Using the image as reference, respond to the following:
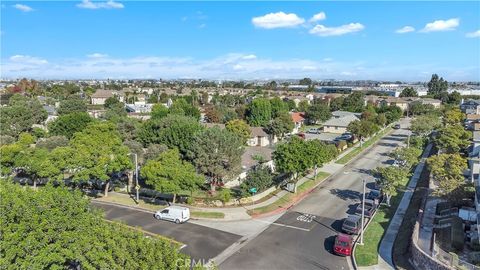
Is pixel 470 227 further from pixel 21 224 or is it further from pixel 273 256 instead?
pixel 21 224

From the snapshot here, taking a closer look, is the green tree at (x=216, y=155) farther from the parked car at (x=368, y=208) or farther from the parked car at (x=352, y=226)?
the parked car at (x=352, y=226)

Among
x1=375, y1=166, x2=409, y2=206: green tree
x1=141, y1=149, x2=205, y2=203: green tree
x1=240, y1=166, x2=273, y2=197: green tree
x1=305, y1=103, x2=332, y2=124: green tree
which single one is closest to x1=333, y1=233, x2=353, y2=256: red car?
x1=375, y1=166, x2=409, y2=206: green tree

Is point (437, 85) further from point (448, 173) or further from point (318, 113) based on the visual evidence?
point (448, 173)

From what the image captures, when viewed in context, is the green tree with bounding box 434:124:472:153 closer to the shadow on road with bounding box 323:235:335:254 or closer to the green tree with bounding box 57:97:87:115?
the shadow on road with bounding box 323:235:335:254

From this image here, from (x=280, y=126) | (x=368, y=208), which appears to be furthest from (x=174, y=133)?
(x=280, y=126)

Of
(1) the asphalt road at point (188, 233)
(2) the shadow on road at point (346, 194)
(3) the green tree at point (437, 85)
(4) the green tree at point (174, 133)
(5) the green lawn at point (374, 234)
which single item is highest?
(3) the green tree at point (437, 85)

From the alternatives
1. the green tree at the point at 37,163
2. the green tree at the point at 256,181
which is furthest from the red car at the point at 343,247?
the green tree at the point at 37,163
